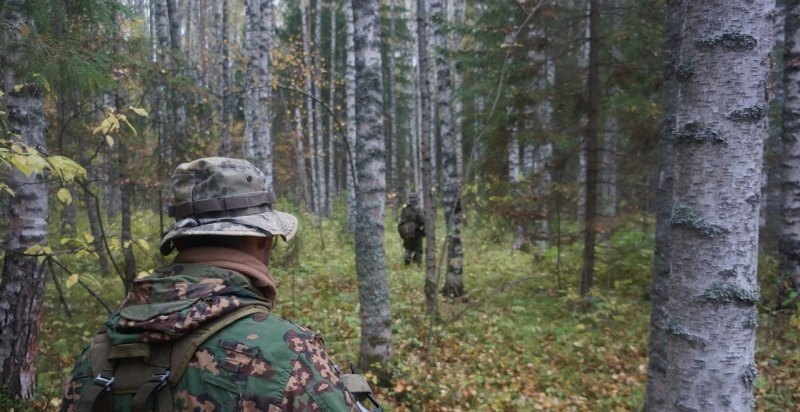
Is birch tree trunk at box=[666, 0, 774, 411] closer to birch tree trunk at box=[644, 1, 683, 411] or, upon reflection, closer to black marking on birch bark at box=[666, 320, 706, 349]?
black marking on birch bark at box=[666, 320, 706, 349]

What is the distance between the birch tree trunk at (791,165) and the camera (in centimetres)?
757

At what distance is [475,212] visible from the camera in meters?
11.0

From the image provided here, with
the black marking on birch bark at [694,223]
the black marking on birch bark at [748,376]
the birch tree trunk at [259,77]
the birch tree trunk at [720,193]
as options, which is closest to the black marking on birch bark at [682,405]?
the birch tree trunk at [720,193]

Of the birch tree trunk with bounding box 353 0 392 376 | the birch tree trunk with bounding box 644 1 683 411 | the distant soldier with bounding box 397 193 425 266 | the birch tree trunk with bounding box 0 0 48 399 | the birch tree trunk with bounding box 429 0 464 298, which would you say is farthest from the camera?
the distant soldier with bounding box 397 193 425 266

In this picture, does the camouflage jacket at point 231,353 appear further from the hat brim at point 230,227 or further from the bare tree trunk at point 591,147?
the bare tree trunk at point 591,147

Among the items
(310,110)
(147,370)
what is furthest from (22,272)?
(310,110)

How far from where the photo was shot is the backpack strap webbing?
1427 millimetres

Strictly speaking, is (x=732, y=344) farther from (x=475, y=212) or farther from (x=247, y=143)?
(x=247, y=143)

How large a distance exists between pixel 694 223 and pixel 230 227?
183 centimetres

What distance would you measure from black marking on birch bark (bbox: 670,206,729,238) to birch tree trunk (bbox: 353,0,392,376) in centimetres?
357

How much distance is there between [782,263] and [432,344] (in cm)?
585

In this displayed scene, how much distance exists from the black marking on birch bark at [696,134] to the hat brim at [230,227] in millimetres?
1676

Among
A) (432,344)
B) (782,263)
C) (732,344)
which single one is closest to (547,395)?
(432,344)

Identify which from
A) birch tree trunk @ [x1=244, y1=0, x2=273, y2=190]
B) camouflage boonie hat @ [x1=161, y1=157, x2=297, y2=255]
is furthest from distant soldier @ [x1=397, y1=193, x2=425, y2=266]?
camouflage boonie hat @ [x1=161, y1=157, x2=297, y2=255]
